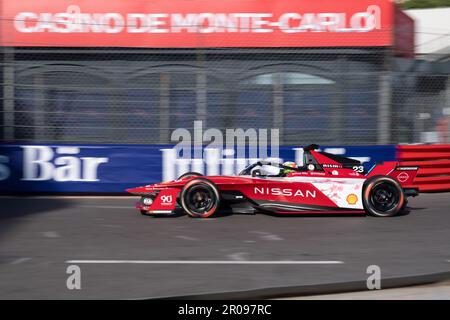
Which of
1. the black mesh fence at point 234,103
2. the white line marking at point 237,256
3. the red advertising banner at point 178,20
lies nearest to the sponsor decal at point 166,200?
→ the white line marking at point 237,256

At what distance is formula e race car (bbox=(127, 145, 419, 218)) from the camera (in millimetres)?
9250

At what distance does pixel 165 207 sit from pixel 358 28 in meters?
6.91

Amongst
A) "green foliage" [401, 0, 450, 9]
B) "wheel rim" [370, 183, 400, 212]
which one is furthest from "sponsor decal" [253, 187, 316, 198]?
"green foliage" [401, 0, 450, 9]

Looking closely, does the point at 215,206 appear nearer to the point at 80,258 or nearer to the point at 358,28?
the point at 80,258

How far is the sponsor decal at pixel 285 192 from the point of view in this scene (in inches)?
364

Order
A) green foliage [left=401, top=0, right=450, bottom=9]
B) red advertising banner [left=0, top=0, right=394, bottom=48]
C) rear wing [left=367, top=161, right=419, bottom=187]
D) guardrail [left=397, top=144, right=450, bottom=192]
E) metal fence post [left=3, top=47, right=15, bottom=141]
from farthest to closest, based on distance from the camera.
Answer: green foliage [left=401, top=0, right=450, bottom=9]
red advertising banner [left=0, top=0, right=394, bottom=48]
guardrail [left=397, top=144, right=450, bottom=192]
metal fence post [left=3, top=47, right=15, bottom=141]
rear wing [left=367, top=161, right=419, bottom=187]

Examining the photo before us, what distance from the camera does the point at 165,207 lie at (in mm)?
9297

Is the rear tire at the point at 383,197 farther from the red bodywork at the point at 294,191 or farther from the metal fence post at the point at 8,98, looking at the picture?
the metal fence post at the point at 8,98

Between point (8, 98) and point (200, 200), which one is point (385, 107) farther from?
point (8, 98)

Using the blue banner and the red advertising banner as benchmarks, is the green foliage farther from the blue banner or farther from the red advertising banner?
the blue banner

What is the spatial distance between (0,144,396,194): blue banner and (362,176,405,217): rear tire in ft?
8.85
